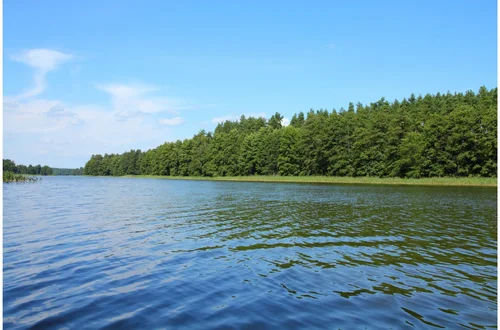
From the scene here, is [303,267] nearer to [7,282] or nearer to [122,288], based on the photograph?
[122,288]

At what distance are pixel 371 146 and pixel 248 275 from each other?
83988 mm

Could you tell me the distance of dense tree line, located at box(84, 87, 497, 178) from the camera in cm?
7656

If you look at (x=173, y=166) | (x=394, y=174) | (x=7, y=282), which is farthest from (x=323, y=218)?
(x=173, y=166)

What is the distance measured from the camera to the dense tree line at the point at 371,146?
76562 mm

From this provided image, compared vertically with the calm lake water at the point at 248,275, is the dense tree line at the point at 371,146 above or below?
above

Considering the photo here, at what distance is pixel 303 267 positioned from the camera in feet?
39.0

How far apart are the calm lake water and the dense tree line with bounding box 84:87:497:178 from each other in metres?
62.6

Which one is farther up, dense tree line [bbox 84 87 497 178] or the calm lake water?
dense tree line [bbox 84 87 497 178]

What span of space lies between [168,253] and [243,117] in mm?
170061

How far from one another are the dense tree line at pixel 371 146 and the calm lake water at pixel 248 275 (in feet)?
205

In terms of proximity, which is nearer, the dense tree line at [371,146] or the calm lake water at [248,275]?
the calm lake water at [248,275]

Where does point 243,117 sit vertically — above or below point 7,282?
above

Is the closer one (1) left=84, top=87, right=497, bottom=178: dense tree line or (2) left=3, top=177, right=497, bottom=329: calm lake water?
(2) left=3, top=177, right=497, bottom=329: calm lake water

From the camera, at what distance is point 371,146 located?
8938 centimetres
